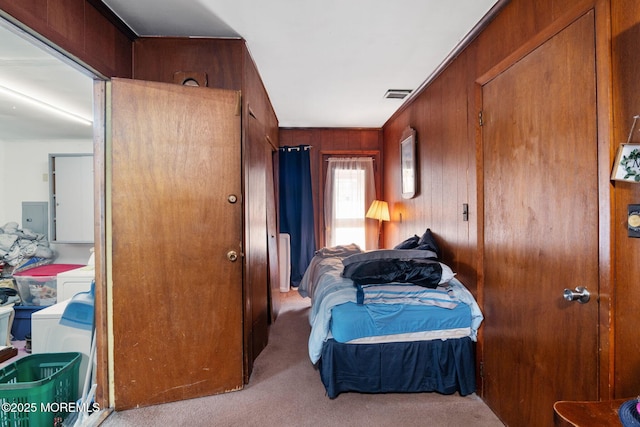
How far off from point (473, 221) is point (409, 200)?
1439 mm

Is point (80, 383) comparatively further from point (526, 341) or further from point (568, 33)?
point (568, 33)

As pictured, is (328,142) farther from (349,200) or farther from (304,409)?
(304,409)

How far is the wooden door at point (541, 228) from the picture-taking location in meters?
1.22

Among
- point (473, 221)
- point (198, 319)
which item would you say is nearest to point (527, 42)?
point (473, 221)

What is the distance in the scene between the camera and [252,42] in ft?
7.14

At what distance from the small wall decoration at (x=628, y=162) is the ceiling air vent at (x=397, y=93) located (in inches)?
90.2

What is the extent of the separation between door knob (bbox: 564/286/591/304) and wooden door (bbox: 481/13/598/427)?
0.02 m

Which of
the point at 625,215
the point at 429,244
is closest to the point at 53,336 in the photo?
the point at 429,244

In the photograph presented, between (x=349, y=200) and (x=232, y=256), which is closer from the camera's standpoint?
(x=232, y=256)

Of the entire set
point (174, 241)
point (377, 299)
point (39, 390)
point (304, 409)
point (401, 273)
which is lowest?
point (304, 409)

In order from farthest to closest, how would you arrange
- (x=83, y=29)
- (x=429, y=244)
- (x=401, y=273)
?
(x=429, y=244) < (x=401, y=273) < (x=83, y=29)

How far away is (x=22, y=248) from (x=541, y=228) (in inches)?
208

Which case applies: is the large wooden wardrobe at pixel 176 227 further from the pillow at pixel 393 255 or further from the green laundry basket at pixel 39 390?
the pillow at pixel 393 255

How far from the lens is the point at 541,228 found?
4.78ft
